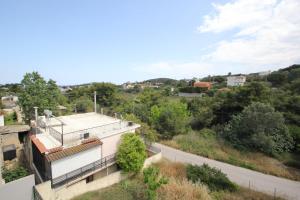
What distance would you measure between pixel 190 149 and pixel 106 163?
965 cm

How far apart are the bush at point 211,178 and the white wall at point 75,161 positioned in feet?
22.0

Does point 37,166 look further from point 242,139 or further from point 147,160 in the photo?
point 242,139

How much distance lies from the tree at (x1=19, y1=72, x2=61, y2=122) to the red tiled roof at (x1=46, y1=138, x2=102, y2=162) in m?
9.59

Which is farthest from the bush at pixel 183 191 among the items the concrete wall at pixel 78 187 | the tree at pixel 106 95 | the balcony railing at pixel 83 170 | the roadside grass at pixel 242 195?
the tree at pixel 106 95

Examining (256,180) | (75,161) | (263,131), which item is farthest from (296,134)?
(75,161)

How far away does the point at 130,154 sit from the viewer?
12336mm

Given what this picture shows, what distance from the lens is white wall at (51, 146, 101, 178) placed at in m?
9.66

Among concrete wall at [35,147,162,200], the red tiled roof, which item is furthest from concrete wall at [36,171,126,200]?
the red tiled roof

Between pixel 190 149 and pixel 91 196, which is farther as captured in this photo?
pixel 190 149

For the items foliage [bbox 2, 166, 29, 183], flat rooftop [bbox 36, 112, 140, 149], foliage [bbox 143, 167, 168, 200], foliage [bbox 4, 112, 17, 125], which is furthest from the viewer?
foliage [bbox 4, 112, 17, 125]

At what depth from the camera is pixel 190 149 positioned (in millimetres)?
18641

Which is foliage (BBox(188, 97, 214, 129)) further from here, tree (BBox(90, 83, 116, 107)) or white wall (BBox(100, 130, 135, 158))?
tree (BBox(90, 83, 116, 107))

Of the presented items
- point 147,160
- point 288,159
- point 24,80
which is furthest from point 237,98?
point 24,80

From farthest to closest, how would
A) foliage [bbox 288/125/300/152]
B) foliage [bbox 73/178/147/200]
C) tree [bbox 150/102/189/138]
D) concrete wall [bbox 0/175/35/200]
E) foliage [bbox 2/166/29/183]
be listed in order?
tree [bbox 150/102/189/138] < foliage [bbox 288/125/300/152] < foliage [bbox 73/178/147/200] < foliage [bbox 2/166/29/183] < concrete wall [bbox 0/175/35/200]
